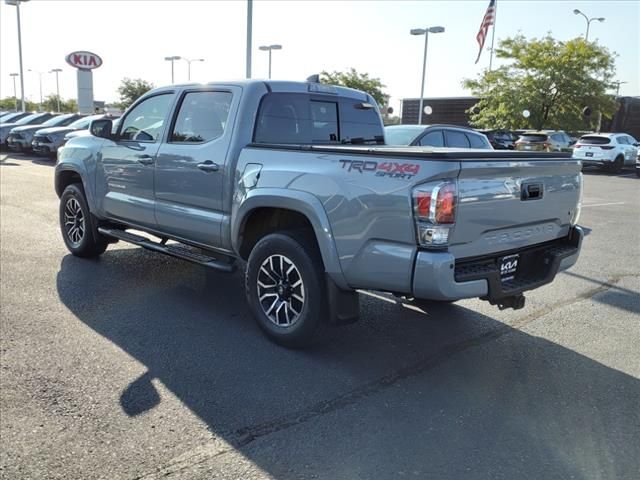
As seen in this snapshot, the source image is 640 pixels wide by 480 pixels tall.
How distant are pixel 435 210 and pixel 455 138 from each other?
7.24 meters

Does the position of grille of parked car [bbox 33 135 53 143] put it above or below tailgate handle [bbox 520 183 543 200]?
below

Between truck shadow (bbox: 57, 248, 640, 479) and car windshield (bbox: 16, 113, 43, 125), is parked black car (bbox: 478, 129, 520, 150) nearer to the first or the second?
car windshield (bbox: 16, 113, 43, 125)

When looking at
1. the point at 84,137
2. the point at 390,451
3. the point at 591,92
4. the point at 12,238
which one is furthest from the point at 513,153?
the point at 591,92

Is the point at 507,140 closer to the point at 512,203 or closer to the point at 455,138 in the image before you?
the point at 455,138

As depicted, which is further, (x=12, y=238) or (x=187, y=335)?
(x=12, y=238)

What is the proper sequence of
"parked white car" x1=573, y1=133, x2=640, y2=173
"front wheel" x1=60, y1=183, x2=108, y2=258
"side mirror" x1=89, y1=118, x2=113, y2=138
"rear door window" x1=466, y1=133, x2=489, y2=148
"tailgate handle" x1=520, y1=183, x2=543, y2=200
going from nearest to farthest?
"tailgate handle" x1=520, y1=183, x2=543, y2=200, "side mirror" x1=89, y1=118, x2=113, y2=138, "front wheel" x1=60, y1=183, x2=108, y2=258, "rear door window" x1=466, y1=133, x2=489, y2=148, "parked white car" x1=573, y1=133, x2=640, y2=173

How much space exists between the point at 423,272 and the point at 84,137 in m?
4.82

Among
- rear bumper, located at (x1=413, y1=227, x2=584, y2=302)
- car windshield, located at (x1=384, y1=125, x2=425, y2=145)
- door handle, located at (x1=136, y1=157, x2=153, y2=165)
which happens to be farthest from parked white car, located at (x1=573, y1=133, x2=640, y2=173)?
door handle, located at (x1=136, y1=157, x2=153, y2=165)

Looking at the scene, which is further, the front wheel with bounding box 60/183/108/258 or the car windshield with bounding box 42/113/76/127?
the car windshield with bounding box 42/113/76/127

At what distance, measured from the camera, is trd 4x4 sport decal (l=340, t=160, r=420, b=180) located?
3.35 m

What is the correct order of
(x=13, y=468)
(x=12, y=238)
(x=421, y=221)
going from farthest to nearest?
(x=12, y=238) < (x=421, y=221) < (x=13, y=468)

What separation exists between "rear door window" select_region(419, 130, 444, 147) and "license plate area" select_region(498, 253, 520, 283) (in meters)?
5.61

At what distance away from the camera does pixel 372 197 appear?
3.52m

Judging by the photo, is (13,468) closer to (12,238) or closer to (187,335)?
(187,335)
